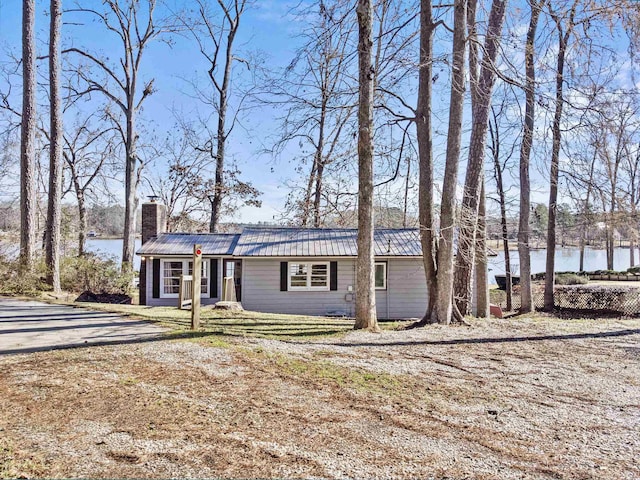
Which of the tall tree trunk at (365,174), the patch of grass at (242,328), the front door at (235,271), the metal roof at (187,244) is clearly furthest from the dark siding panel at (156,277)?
the tall tree trunk at (365,174)

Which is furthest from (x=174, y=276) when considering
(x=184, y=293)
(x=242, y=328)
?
(x=242, y=328)

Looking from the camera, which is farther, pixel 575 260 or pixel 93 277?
pixel 575 260

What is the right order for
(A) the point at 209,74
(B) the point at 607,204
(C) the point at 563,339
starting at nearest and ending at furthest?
(C) the point at 563,339 < (B) the point at 607,204 < (A) the point at 209,74

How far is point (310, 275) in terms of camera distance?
15.1 m

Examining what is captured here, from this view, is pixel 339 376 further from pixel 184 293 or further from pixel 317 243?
pixel 317 243

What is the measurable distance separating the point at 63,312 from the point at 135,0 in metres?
16.4

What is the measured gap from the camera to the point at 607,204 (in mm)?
10922

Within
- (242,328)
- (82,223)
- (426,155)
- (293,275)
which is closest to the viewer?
(242,328)

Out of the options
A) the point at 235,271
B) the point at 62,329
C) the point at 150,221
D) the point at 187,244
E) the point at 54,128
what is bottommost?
the point at 62,329

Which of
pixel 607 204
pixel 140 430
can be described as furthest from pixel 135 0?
pixel 140 430

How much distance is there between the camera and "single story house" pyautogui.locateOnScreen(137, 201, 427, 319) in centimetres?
1489

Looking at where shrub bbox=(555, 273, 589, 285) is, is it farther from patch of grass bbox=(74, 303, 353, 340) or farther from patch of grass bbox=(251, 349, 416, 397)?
patch of grass bbox=(251, 349, 416, 397)

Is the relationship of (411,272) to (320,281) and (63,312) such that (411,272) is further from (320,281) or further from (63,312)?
(63,312)

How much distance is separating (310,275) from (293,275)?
0.59 metres
